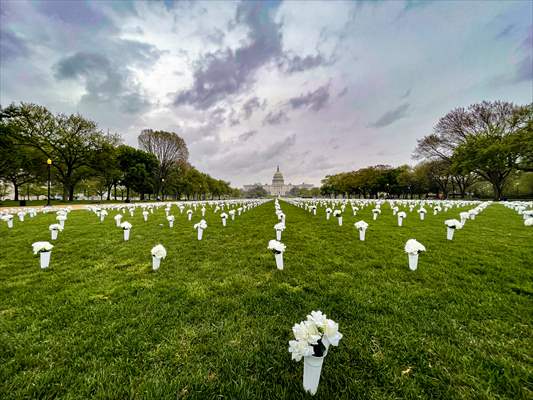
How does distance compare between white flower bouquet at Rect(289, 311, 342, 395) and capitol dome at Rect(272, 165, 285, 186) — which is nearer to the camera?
white flower bouquet at Rect(289, 311, 342, 395)

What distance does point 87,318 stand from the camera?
3.04 meters

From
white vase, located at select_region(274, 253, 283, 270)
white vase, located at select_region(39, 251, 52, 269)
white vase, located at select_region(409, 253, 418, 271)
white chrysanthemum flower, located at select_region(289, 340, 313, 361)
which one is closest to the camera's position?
white chrysanthemum flower, located at select_region(289, 340, 313, 361)

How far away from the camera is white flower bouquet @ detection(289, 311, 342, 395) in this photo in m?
1.73

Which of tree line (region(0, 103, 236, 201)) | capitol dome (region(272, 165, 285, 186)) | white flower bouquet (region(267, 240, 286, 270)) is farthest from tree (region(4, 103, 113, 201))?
capitol dome (region(272, 165, 285, 186))

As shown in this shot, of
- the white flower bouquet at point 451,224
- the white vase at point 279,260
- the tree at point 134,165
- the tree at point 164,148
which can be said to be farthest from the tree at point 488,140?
the tree at point 134,165

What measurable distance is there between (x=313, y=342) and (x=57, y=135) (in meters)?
46.7

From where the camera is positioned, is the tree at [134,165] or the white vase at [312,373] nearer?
the white vase at [312,373]

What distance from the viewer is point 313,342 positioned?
172 centimetres

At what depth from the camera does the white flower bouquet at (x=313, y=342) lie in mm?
1729

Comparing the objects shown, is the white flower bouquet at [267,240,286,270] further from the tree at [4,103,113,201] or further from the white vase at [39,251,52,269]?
the tree at [4,103,113,201]

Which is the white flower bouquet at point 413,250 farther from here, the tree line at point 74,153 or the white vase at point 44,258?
the tree line at point 74,153

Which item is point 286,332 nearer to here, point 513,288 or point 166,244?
point 513,288

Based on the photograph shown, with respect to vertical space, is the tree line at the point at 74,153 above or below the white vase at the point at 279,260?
above

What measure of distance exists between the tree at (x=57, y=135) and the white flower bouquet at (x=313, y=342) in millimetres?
45346
